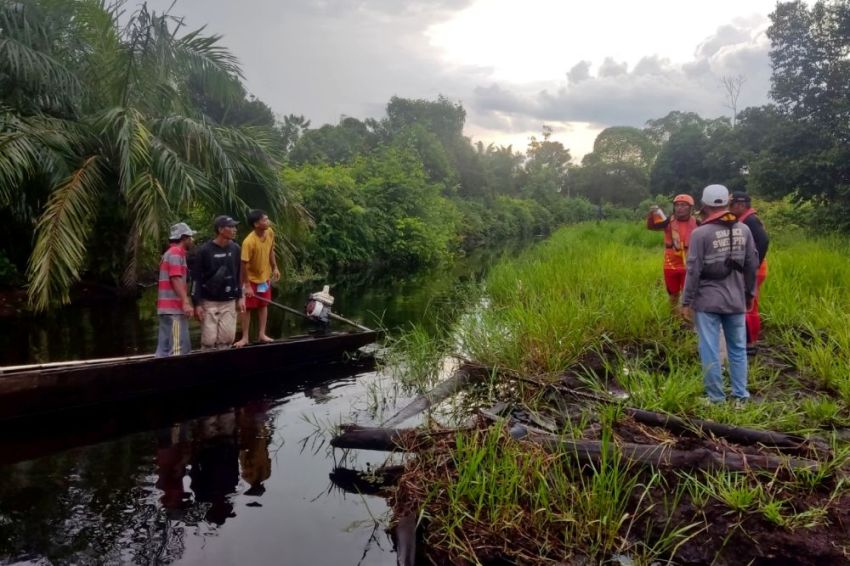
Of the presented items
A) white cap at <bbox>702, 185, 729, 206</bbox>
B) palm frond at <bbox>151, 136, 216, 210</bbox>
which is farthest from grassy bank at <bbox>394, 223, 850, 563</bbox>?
palm frond at <bbox>151, 136, 216, 210</bbox>

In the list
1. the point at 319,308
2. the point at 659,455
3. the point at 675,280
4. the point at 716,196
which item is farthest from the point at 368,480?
the point at 675,280

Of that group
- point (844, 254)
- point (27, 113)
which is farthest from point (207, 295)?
point (844, 254)

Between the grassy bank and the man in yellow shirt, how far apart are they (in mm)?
2969

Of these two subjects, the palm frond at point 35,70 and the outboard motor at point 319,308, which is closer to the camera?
the outboard motor at point 319,308

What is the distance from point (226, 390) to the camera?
6438mm

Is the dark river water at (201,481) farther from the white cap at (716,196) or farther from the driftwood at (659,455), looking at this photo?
the white cap at (716,196)

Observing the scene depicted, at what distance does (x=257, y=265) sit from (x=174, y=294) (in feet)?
4.90

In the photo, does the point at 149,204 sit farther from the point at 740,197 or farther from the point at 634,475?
the point at 634,475

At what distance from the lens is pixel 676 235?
629 cm

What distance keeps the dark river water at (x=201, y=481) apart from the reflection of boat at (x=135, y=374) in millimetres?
131

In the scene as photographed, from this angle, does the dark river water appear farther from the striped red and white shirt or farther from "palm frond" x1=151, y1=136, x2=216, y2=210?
"palm frond" x1=151, y1=136, x2=216, y2=210

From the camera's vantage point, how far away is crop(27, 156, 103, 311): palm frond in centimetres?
822

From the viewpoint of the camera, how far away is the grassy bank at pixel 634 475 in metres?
3.17

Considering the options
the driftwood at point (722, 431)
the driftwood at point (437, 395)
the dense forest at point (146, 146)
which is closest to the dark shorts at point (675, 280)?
the driftwood at point (437, 395)
